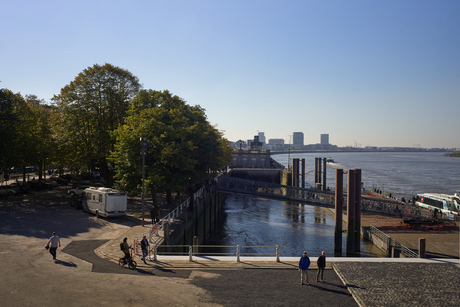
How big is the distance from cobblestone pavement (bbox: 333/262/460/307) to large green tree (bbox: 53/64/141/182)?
106 feet

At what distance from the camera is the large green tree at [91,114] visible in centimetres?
4078

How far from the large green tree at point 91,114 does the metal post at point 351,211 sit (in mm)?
27092

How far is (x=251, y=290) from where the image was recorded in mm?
13727

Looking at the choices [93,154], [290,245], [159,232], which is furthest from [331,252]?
[93,154]

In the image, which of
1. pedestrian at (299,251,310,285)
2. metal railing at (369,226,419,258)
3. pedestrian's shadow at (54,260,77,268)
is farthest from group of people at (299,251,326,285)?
metal railing at (369,226,419,258)

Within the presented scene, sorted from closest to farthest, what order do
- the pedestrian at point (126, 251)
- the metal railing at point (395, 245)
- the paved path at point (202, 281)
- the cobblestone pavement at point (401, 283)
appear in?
the paved path at point (202, 281), the cobblestone pavement at point (401, 283), the pedestrian at point (126, 251), the metal railing at point (395, 245)

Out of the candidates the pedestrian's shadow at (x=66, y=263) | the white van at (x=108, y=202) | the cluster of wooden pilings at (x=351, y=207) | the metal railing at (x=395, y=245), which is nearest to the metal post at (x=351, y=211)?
the cluster of wooden pilings at (x=351, y=207)

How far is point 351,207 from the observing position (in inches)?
1123

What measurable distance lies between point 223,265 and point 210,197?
88.7 feet

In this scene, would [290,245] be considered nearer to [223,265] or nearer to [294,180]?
[223,265]

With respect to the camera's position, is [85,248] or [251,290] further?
[85,248]

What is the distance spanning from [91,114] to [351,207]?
31.4 m

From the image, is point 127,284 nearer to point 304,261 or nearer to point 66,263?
point 66,263

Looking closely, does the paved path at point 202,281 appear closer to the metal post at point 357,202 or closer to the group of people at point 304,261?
the group of people at point 304,261
